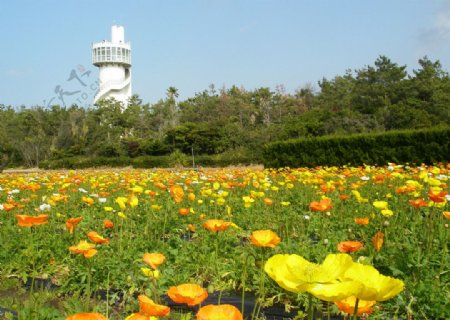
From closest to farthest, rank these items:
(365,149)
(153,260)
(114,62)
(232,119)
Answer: (153,260) < (365,149) < (232,119) < (114,62)

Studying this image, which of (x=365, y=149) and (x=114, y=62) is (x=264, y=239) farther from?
(x=114, y=62)

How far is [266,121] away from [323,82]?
701 inches

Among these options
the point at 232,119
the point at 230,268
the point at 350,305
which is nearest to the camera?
the point at 350,305

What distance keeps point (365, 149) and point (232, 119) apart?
26492 millimetres

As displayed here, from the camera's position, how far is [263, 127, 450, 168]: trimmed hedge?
1285 cm

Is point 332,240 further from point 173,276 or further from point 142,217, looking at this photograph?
point 142,217

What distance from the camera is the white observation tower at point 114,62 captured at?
59.8 meters

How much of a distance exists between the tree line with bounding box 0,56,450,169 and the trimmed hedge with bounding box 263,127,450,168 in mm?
9869

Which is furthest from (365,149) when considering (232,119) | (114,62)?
(114,62)

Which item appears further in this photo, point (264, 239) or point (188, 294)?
point (264, 239)

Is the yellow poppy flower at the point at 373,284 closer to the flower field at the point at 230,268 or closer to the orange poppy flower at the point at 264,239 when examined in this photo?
the flower field at the point at 230,268

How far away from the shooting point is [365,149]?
14.3 m

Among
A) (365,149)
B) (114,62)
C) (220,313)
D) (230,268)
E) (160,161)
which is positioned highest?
(114,62)

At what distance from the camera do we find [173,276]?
2.81 m
